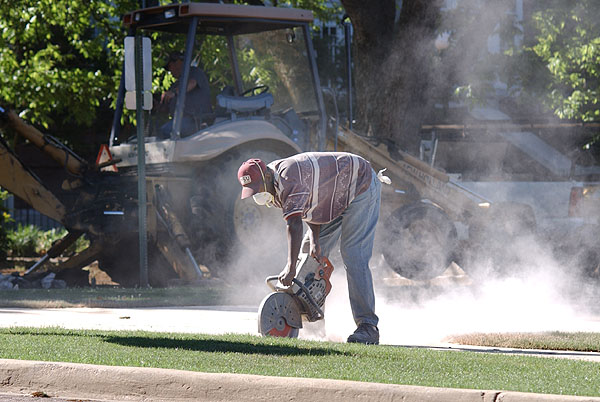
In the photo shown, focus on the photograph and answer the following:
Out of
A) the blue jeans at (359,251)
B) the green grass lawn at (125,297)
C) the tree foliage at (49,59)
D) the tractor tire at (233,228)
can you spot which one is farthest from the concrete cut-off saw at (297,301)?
the tree foliage at (49,59)

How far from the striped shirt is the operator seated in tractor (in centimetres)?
542

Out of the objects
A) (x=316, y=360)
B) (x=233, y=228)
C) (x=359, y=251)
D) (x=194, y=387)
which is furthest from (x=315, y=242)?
(x=233, y=228)

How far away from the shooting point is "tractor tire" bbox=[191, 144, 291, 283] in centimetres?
1216

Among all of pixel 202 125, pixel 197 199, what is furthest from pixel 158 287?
pixel 202 125

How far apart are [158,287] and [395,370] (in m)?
7.15

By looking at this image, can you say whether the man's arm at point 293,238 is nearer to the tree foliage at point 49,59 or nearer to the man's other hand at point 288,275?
the man's other hand at point 288,275

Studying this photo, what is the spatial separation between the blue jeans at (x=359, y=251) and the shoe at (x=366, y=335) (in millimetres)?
39

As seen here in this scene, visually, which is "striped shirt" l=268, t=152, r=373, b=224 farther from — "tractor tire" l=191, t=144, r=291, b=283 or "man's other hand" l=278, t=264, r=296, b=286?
"tractor tire" l=191, t=144, r=291, b=283

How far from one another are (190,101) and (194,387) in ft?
24.5

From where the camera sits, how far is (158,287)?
1237 centimetres

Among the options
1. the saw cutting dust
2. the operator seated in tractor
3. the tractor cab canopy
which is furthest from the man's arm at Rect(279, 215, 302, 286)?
the operator seated in tractor

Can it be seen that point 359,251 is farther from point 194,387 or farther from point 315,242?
point 194,387

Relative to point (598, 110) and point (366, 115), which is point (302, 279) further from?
point (598, 110)

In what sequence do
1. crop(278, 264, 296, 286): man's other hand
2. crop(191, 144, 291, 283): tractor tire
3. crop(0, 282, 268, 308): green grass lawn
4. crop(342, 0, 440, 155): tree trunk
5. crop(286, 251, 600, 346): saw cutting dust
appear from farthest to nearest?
crop(342, 0, 440, 155): tree trunk < crop(191, 144, 291, 283): tractor tire < crop(0, 282, 268, 308): green grass lawn < crop(286, 251, 600, 346): saw cutting dust < crop(278, 264, 296, 286): man's other hand
